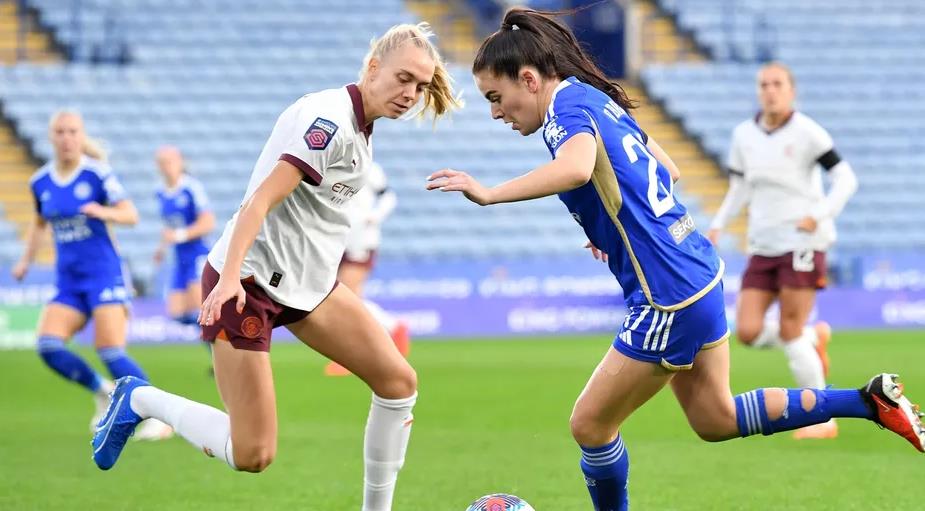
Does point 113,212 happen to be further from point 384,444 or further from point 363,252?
point 363,252

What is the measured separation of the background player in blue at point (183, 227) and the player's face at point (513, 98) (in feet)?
28.6

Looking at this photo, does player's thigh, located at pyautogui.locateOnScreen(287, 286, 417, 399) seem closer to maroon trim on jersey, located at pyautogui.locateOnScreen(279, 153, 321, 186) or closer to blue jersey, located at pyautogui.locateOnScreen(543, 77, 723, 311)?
maroon trim on jersey, located at pyautogui.locateOnScreen(279, 153, 321, 186)

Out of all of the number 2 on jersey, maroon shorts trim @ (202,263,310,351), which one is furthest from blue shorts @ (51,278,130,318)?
the number 2 on jersey

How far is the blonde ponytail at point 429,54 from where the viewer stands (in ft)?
18.6

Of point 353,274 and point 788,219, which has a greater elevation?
point 788,219

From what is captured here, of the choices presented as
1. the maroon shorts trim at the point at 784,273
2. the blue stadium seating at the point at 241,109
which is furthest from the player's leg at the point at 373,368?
the blue stadium seating at the point at 241,109

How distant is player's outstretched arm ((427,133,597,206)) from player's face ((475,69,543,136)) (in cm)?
43

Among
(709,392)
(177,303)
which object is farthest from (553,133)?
(177,303)

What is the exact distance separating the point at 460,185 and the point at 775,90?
17.4ft

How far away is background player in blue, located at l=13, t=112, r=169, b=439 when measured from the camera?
32.0 feet

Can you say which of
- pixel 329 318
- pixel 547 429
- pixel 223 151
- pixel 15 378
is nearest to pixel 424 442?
pixel 547 429

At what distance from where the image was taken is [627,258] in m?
5.44

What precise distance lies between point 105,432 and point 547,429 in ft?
14.3

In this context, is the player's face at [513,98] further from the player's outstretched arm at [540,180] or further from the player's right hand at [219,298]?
the player's right hand at [219,298]
